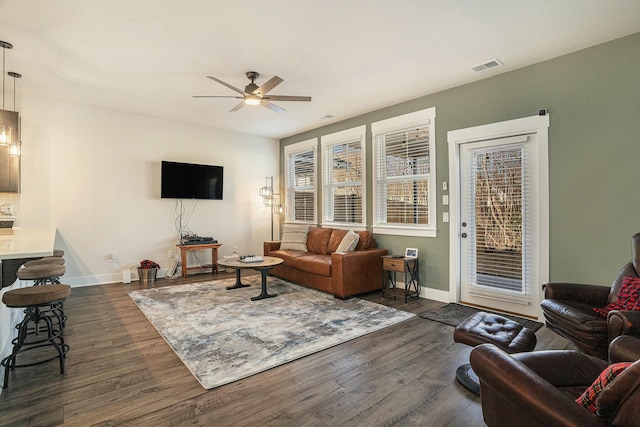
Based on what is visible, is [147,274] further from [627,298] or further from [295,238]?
[627,298]

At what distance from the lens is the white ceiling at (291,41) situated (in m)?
2.63

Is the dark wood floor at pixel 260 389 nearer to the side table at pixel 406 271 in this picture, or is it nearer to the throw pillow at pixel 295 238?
the side table at pixel 406 271

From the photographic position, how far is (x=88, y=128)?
525cm

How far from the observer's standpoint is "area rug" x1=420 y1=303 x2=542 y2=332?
3.46 meters

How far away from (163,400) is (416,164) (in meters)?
4.16

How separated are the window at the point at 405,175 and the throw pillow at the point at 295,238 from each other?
141 cm

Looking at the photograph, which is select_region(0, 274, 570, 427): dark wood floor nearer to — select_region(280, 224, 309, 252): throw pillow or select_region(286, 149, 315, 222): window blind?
select_region(280, 224, 309, 252): throw pillow

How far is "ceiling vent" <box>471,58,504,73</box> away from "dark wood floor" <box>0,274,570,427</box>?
2916 mm

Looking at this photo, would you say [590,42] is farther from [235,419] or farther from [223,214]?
[223,214]

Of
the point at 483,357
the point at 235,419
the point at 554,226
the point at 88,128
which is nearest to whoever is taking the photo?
the point at 483,357

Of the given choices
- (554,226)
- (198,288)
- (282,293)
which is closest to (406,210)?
(554,226)

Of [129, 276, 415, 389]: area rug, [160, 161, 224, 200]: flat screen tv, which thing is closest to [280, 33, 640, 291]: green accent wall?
[129, 276, 415, 389]: area rug

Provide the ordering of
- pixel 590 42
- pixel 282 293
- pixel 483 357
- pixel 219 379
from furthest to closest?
pixel 282 293, pixel 590 42, pixel 219 379, pixel 483 357

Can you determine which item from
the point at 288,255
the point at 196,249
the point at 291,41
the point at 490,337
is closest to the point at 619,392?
the point at 490,337
